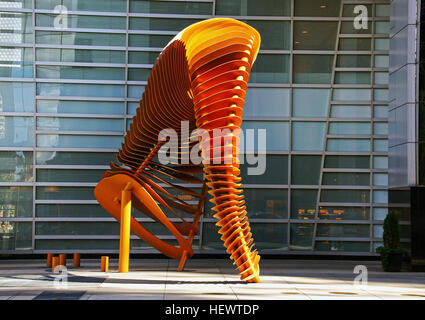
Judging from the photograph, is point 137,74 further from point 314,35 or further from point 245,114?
point 314,35

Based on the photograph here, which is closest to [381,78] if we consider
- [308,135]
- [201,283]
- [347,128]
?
[347,128]

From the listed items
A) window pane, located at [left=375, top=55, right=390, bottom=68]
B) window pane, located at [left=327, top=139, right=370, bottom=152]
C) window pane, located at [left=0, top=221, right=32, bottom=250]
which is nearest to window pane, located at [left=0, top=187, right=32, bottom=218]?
window pane, located at [left=0, top=221, right=32, bottom=250]

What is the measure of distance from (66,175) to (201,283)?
8.04 meters

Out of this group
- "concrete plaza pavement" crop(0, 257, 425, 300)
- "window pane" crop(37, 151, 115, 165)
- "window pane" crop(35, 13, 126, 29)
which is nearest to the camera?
"concrete plaza pavement" crop(0, 257, 425, 300)

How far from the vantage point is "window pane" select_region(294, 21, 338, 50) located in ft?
Answer: 62.4

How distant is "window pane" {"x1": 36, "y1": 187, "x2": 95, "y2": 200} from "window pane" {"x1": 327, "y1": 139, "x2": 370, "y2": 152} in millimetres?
7361

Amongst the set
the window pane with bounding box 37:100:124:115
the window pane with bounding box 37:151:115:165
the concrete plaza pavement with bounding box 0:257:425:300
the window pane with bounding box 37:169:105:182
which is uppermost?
the window pane with bounding box 37:100:124:115

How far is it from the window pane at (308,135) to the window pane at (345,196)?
4.49 ft

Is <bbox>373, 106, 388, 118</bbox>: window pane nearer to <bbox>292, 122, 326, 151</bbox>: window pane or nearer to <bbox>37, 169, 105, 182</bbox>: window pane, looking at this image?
<bbox>292, 122, 326, 151</bbox>: window pane

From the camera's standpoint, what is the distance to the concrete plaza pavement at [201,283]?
32.5 feet
